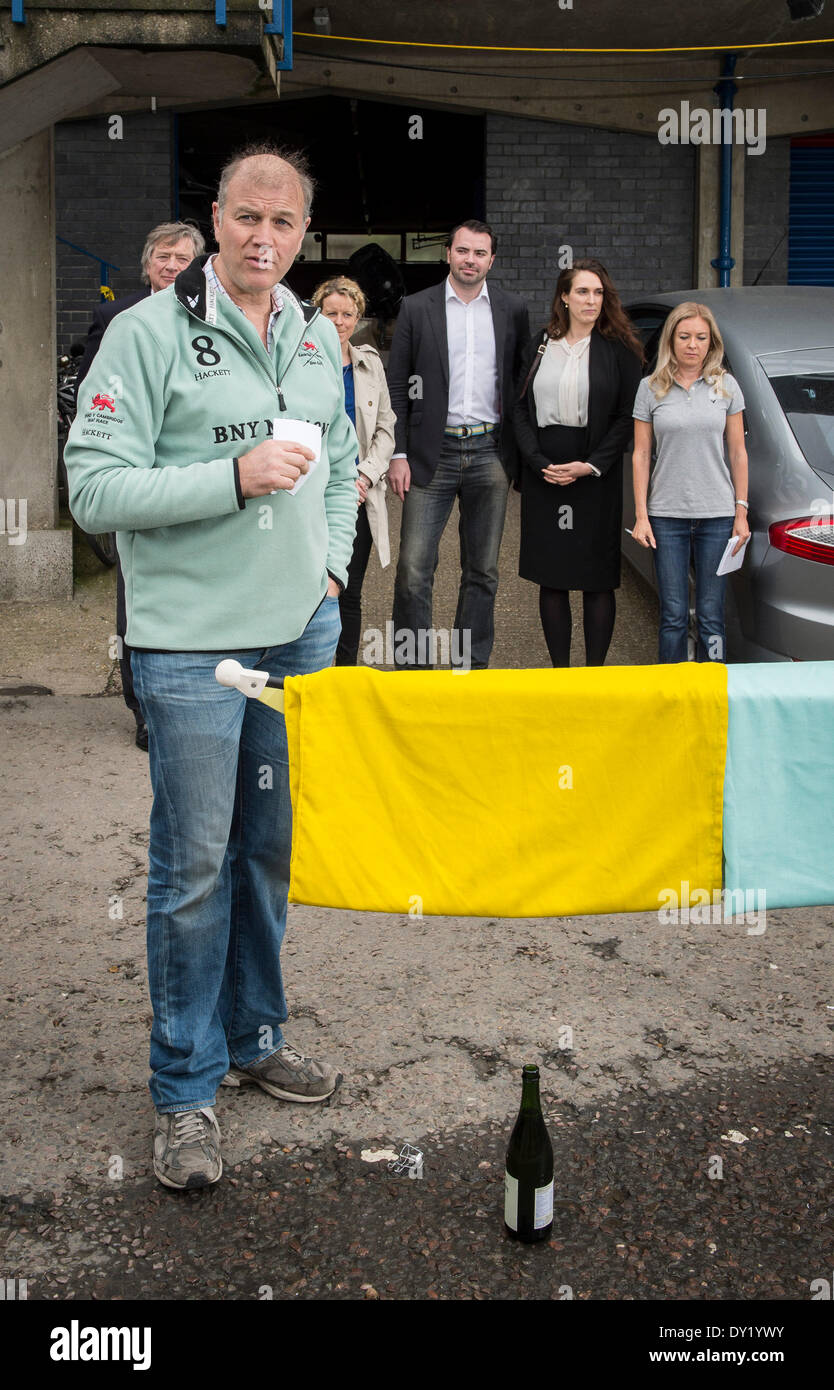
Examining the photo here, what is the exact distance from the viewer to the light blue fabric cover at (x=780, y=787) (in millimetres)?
2561

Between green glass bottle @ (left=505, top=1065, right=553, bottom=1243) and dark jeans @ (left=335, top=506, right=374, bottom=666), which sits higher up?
dark jeans @ (left=335, top=506, right=374, bottom=666)

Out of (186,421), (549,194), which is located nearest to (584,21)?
(549,194)

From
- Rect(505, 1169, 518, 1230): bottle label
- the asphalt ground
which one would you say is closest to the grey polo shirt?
the asphalt ground

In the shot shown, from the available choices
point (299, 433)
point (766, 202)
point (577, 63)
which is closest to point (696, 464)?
point (299, 433)

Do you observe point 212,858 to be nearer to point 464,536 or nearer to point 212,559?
point 212,559

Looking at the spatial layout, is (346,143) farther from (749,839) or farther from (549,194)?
(749,839)

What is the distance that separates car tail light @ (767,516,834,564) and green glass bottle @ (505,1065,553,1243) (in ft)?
10.9

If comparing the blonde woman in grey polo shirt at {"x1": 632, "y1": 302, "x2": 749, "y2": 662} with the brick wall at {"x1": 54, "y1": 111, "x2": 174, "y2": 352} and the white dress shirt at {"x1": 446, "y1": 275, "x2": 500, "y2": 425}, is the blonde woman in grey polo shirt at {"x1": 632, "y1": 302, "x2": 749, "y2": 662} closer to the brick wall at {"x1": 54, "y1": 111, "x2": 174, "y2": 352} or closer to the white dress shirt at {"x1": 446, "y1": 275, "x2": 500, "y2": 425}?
the white dress shirt at {"x1": 446, "y1": 275, "x2": 500, "y2": 425}

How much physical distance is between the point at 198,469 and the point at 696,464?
3.89 m

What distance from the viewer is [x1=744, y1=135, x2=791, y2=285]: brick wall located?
45.6 ft

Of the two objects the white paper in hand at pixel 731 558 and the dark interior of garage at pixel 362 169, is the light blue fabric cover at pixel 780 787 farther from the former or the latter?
the dark interior of garage at pixel 362 169

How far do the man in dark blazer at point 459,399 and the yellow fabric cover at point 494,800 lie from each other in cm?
386

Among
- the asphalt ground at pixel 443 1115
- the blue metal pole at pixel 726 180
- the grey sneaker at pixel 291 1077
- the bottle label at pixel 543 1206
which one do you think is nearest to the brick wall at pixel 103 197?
the blue metal pole at pixel 726 180

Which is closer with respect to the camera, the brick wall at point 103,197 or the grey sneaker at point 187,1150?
the grey sneaker at point 187,1150
